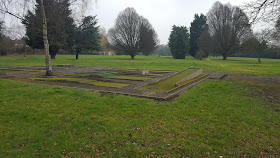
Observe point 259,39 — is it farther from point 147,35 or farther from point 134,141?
point 134,141

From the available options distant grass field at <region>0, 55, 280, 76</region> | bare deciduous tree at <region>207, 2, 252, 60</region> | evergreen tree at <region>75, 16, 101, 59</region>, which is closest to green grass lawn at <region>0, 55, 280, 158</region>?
distant grass field at <region>0, 55, 280, 76</region>

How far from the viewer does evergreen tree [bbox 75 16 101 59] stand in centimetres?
3728

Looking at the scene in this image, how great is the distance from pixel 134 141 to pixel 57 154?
1541 mm

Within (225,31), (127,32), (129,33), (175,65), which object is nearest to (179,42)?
(225,31)

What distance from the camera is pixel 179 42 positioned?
167 ft

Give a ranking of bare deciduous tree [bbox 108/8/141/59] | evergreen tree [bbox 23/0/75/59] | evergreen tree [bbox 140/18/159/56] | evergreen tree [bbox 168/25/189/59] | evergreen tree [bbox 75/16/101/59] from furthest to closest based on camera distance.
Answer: evergreen tree [bbox 168/25/189/59] → evergreen tree [bbox 140/18/159/56] → bare deciduous tree [bbox 108/8/141/59] → evergreen tree [bbox 75/16/101/59] → evergreen tree [bbox 23/0/75/59]

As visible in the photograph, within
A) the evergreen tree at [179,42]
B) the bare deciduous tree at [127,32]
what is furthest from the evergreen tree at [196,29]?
the bare deciduous tree at [127,32]

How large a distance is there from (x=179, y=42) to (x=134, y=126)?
1924 inches

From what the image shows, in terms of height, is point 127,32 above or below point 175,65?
above

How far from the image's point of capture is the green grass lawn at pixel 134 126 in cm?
369

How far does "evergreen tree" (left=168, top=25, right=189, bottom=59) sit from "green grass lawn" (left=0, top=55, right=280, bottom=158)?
147ft

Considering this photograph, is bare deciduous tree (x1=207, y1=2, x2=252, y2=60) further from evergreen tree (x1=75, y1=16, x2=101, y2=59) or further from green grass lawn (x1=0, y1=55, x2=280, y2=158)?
green grass lawn (x1=0, y1=55, x2=280, y2=158)

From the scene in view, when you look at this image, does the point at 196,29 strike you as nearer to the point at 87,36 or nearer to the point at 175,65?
the point at 87,36

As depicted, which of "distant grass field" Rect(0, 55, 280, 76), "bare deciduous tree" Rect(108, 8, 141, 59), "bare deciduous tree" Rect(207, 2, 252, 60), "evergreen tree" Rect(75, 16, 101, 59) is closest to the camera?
"distant grass field" Rect(0, 55, 280, 76)
